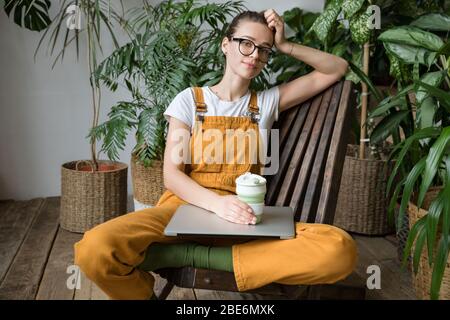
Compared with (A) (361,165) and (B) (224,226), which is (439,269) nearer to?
(B) (224,226)

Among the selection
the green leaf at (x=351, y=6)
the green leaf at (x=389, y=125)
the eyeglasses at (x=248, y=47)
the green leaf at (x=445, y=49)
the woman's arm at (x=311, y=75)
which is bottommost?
the green leaf at (x=389, y=125)

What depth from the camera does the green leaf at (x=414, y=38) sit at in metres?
2.14

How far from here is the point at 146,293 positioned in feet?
4.98

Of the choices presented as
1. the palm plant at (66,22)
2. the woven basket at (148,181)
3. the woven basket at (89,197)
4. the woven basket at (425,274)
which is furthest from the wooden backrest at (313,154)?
the palm plant at (66,22)

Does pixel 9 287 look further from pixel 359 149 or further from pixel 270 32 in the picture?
pixel 359 149

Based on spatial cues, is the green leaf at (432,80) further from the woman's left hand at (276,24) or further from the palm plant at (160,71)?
the palm plant at (160,71)

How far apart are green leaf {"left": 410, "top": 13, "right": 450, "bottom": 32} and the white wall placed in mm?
958

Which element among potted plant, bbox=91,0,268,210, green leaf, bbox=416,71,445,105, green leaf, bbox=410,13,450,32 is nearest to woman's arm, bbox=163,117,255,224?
potted plant, bbox=91,0,268,210

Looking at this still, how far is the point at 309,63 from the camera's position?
1845 mm

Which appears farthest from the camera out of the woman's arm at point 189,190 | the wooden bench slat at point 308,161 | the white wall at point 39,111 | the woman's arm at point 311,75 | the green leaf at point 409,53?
the white wall at point 39,111

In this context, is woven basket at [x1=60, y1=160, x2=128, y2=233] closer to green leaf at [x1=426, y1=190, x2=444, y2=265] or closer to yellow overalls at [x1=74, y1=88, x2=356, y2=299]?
yellow overalls at [x1=74, y1=88, x2=356, y2=299]

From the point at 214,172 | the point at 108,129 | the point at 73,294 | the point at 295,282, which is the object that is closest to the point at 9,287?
the point at 73,294

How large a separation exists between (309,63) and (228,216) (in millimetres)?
672

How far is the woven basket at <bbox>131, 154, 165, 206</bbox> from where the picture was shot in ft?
8.29
